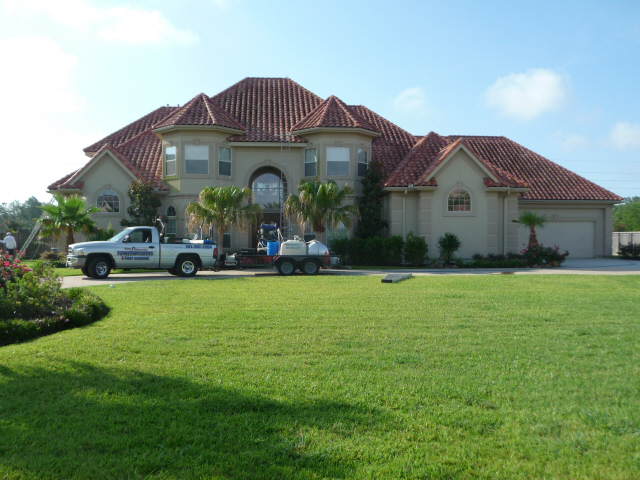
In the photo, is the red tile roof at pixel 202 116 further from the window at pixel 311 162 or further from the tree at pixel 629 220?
the tree at pixel 629 220

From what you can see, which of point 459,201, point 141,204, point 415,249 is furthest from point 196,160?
point 459,201

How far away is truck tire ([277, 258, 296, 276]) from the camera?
21484 millimetres

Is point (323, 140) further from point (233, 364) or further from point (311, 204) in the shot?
point (233, 364)

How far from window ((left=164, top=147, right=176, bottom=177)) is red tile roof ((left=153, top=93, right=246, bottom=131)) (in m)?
1.35

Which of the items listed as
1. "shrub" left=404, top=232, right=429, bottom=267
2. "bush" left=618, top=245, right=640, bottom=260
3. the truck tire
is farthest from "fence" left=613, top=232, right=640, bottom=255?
the truck tire

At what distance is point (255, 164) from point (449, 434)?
85.0 ft

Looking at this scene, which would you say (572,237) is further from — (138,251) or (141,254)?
(138,251)

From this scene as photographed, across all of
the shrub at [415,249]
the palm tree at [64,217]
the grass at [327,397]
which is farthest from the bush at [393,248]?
the grass at [327,397]

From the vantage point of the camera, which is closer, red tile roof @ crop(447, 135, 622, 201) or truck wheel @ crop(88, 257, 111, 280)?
truck wheel @ crop(88, 257, 111, 280)

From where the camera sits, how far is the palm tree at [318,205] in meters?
24.4

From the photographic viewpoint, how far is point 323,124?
2795 cm

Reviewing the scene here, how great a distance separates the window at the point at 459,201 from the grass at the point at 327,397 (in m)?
17.8

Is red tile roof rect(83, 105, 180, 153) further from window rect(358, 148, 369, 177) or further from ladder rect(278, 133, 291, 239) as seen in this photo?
window rect(358, 148, 369, 177)

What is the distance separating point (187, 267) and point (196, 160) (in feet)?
28.7
